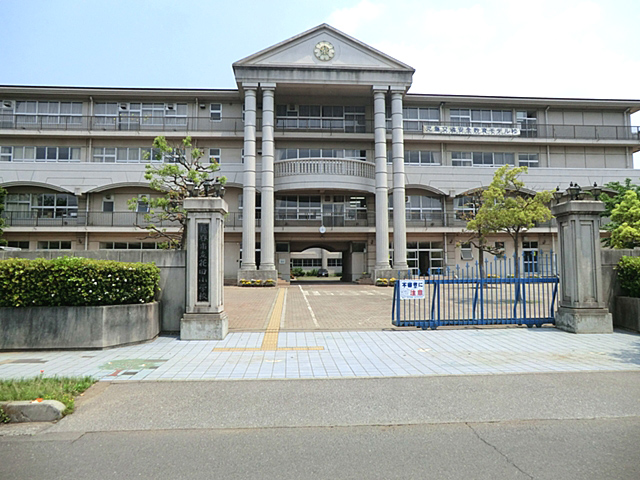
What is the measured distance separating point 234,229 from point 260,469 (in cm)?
2499

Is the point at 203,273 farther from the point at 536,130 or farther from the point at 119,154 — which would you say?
the point at 536,130

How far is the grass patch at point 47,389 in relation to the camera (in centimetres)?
503

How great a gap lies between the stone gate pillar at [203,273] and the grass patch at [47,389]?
3197mm

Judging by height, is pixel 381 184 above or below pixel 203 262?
above

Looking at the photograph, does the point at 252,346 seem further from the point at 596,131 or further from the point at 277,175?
the point at 596,131

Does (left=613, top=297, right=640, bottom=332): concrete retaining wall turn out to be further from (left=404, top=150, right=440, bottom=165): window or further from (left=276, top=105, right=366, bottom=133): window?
(left=276, top=105, right=366, bottom=133): window

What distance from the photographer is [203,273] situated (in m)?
9.54

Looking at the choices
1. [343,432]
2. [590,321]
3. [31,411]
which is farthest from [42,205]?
[590,321]

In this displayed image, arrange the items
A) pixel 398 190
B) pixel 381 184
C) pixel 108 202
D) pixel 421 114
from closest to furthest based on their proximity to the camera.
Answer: pixel 381 184 < pixel 398 190 < pixel 108 202 < pixel 421 114

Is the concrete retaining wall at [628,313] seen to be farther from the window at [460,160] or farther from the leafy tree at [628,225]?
the window at [460,160]

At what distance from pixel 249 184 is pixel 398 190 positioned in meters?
9.35

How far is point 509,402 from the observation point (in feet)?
17.4

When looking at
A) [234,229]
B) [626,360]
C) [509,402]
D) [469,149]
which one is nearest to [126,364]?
[509,402]

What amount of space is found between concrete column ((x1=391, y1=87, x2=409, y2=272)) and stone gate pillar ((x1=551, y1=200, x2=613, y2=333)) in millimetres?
15479
